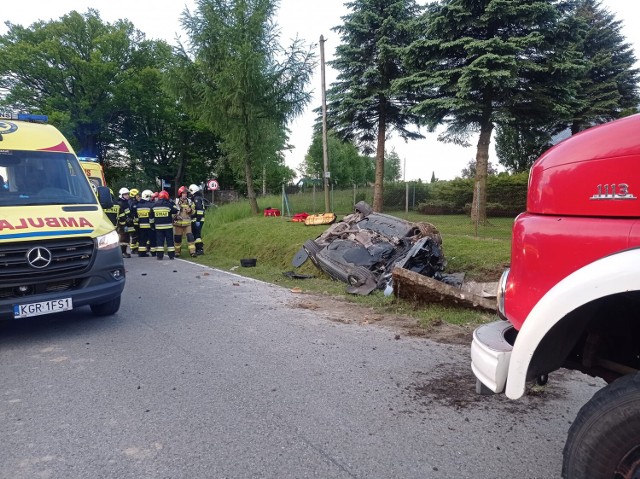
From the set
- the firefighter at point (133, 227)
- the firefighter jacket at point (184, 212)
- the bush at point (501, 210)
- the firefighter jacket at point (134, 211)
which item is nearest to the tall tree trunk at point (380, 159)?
the bush at point (501, 210)

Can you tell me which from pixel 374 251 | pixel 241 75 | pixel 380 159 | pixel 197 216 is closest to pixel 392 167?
pixel 380 159

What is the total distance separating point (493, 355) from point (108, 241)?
15.6 ft

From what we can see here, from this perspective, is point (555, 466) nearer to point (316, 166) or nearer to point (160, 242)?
point (160, 242)

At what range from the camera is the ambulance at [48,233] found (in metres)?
4.77

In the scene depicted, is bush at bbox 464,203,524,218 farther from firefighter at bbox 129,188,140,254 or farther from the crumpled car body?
firefighter at bbox 129,188,140,254

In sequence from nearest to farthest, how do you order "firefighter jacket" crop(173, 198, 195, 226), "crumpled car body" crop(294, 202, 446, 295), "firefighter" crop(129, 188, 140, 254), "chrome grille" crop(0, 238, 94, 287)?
"chrome grille" crop(0, 238, 94, 287)
"crumpled car body" crop(294, 202, 446, 295)
"firefighter jacket" crop(173, 198, 195, 226)
"firefighter" crop(129, 188, 140, 254)

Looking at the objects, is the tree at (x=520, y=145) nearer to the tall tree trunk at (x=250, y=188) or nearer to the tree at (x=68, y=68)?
the tall tree trunk at (x=250, y=188)

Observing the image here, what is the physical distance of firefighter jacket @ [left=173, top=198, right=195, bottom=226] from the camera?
44.3ft

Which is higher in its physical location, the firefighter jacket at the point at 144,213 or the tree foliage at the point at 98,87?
the tree foliage at the point at 98,87

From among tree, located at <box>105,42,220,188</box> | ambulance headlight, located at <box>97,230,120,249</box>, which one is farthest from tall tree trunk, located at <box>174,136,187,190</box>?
ambulance headlight, located at <box>97,230,120,249</box>

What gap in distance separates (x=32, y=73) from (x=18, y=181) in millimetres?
34138

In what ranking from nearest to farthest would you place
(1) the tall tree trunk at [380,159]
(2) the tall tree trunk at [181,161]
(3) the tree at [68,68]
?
(1) the tall tree trunk at [380,159]
(3) the tree at [68,68]
(2) the tall tree trunk at [181,161]

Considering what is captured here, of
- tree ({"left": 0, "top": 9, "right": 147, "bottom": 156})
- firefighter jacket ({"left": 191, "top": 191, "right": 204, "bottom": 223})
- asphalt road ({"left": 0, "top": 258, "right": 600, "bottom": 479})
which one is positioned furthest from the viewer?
tree ({"left": 0, "top": 9, "right": 147, "bottom": 156})

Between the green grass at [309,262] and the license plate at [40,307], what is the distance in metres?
4.05
